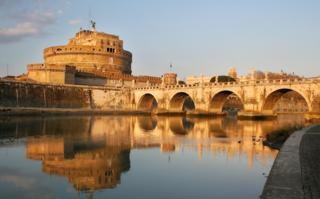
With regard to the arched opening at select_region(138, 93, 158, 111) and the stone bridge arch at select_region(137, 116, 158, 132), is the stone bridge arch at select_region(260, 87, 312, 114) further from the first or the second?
the arched opening at select_region(138, 93, 158, 111)

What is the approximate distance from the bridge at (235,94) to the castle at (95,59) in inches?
248

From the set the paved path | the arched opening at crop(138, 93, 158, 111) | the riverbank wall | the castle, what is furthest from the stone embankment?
the arched opening at crop(138, 93, 158, 111)

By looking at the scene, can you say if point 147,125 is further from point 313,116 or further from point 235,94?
point 235,94

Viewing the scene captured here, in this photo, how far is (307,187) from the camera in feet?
23.5

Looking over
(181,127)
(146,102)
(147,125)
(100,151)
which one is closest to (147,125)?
(147,125)

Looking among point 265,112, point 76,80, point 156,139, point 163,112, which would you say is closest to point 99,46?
point 76,80

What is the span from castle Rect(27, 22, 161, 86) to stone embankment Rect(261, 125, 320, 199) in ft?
156

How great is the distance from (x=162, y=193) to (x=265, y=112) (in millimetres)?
34523

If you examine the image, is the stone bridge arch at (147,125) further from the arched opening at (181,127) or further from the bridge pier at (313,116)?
the bridge pier at (313,116)

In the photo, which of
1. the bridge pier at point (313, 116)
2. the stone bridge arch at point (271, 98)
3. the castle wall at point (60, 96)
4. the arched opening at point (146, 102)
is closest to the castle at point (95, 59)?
the castle wall at point (60, 96)

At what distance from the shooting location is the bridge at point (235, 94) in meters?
36.3

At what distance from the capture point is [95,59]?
215ft

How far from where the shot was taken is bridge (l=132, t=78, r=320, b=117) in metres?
36.3

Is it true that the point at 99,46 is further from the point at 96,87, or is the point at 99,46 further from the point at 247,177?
the point at 247,177
